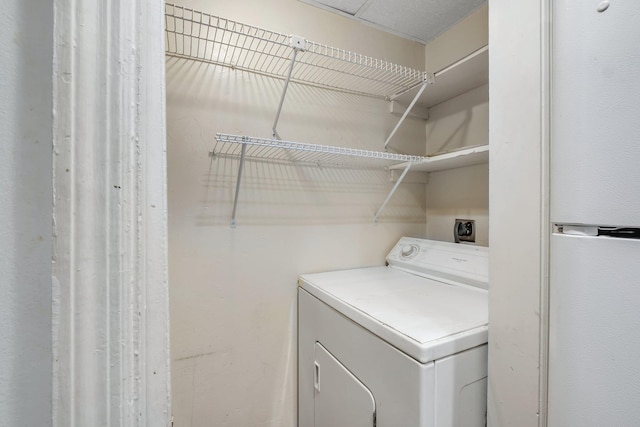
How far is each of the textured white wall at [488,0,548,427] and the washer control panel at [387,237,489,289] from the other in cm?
52

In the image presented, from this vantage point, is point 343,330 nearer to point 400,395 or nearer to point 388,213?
point 400,395

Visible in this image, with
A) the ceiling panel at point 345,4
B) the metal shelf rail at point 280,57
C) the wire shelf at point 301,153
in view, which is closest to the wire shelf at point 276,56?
the metal shelf rail at point 280,57

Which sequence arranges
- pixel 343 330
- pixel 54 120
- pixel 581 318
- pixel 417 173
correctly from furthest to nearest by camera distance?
pixel 417 173, pixel 343 330, pixel 581 318, pixel 54 120

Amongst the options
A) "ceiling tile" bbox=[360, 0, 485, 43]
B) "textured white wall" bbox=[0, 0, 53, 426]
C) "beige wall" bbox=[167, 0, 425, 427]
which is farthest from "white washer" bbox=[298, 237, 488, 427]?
"ceiling tile" bbox=[360, 0, 485, 43]

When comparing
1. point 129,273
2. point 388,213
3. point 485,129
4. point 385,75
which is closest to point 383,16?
point 385,75

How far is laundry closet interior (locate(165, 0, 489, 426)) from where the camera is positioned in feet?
4.04

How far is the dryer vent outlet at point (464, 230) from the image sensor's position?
1545 mm

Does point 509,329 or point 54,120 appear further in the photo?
point 509,329

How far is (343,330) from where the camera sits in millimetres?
1011

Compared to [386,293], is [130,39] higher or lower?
higher

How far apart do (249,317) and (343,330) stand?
0.60 meters

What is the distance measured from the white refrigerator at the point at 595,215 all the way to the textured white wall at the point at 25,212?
37.4 inches

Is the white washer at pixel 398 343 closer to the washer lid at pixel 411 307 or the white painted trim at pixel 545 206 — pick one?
the washer lid at pixel 411 307

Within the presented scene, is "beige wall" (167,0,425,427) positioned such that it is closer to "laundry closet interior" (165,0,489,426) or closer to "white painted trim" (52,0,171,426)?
"laundry closet interior" (165,0,489,426)
